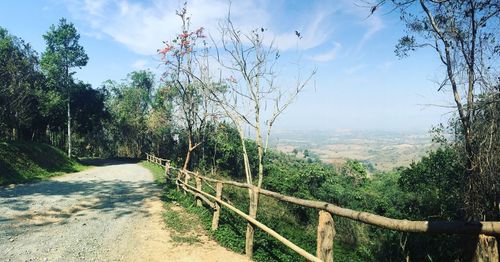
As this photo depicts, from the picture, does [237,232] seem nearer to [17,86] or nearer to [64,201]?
[64,201]

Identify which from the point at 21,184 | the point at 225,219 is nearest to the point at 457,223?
the point at 225,219

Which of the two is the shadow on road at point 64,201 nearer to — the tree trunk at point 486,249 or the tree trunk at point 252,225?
the tree trunk at point 252,225

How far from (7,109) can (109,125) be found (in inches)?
1108

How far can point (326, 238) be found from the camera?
436 centimetres

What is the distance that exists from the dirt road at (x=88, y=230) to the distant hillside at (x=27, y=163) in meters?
4.46

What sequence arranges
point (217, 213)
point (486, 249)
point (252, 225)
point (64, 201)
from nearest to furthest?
point (486, 249) → point (252, 225) → point (217, 213) → point (64, 201)

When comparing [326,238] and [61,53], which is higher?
[61,53]

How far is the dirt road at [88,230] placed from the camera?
6262 mm

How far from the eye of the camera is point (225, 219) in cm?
912

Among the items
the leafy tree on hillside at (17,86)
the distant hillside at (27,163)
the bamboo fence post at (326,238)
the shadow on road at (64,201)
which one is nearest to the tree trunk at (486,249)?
the bamboo fence post at (326,238)

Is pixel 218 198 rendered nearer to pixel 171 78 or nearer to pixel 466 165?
pixel 466 165

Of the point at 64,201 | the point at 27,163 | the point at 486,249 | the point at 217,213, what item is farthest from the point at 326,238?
the point at 27,163

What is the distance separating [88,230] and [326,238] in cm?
610

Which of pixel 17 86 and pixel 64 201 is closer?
pixel 64 201
